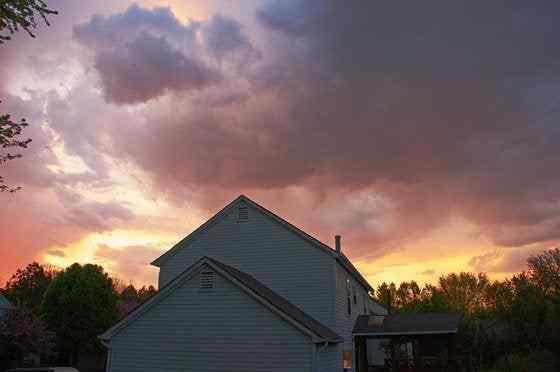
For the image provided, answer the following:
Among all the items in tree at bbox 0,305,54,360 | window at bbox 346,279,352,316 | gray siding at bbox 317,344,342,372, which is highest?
window at bbox 346,279,352,316

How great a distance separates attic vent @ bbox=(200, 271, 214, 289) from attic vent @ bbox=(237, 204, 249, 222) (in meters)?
7.30

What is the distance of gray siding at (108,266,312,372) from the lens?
21.2 meters

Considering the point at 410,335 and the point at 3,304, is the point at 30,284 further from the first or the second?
the point at 410,335

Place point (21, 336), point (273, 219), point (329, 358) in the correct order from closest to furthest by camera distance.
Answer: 1. point (329, 358)
2. point (273, 219)
3. point (21, 336)

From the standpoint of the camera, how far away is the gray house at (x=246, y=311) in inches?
841

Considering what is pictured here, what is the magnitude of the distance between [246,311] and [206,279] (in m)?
2.57

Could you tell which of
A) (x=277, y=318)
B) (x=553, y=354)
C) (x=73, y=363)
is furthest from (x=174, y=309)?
(x=553, y=354)

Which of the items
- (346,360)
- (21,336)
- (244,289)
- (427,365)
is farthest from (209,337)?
(21,336)

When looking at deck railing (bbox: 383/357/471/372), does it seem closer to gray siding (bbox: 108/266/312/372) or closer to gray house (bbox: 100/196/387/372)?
gray house (bbox: 100/196/387/372)

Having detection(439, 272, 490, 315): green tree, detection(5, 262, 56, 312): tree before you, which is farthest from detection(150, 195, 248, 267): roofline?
detection(439, 272, 490, 315): green tree

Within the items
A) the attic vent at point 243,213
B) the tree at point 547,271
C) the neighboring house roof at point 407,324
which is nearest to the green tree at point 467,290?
the tree at point 547,271

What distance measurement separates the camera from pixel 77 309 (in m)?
38.3

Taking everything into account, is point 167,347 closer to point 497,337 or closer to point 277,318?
point 277,318

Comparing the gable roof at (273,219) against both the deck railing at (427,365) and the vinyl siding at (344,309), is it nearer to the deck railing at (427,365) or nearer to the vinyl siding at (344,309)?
the vinyl siding at (344,309)
